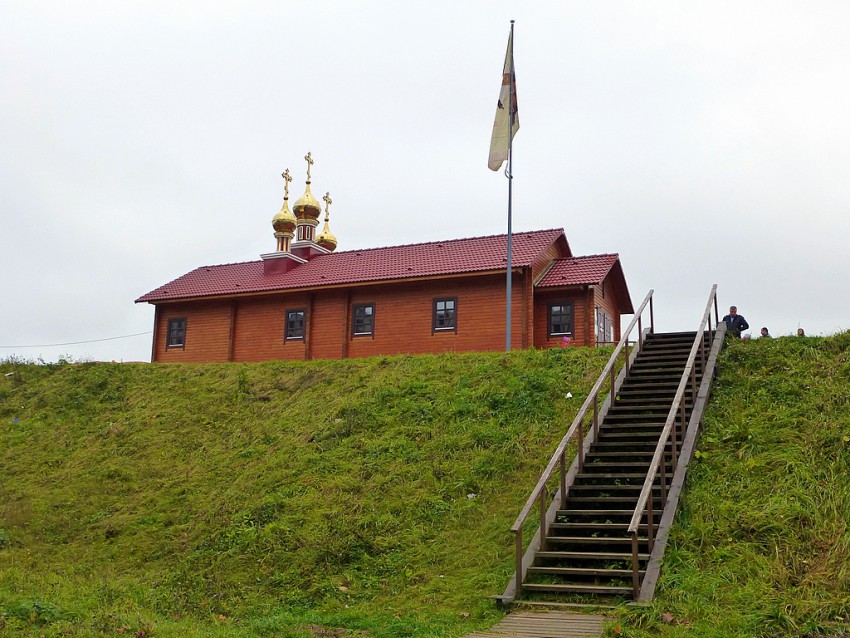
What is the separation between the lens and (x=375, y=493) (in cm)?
1319

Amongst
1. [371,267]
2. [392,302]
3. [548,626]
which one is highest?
[371,267]

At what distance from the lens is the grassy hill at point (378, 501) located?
906cm

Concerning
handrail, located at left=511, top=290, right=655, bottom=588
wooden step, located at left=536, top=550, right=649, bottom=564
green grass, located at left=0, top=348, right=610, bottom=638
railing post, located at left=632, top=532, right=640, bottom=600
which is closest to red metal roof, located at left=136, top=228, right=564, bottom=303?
green grass, located at left=0, top=348, right=610, bottom=638

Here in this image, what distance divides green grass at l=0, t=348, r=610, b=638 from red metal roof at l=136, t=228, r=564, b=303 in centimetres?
477

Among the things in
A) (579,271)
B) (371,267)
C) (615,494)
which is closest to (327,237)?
(371,267)

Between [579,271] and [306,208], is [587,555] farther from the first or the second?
[306,208]

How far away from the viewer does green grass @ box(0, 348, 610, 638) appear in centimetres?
1016

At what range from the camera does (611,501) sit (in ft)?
35.6

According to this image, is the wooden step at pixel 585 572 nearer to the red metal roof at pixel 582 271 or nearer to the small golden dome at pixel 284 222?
the red metal roof at pixel 582 271

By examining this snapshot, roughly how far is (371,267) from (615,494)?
631 inches

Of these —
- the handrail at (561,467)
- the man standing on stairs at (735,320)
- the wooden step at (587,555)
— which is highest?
the man standing on stairs at (735,320)

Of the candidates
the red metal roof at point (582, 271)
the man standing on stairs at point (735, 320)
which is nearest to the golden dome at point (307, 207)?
the red metal roof at point (582, 271)

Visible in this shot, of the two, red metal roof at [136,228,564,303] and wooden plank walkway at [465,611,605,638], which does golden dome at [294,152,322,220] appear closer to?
A: red metal roof at [136,228,564,303]

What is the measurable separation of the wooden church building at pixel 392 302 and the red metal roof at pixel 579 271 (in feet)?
0.13
